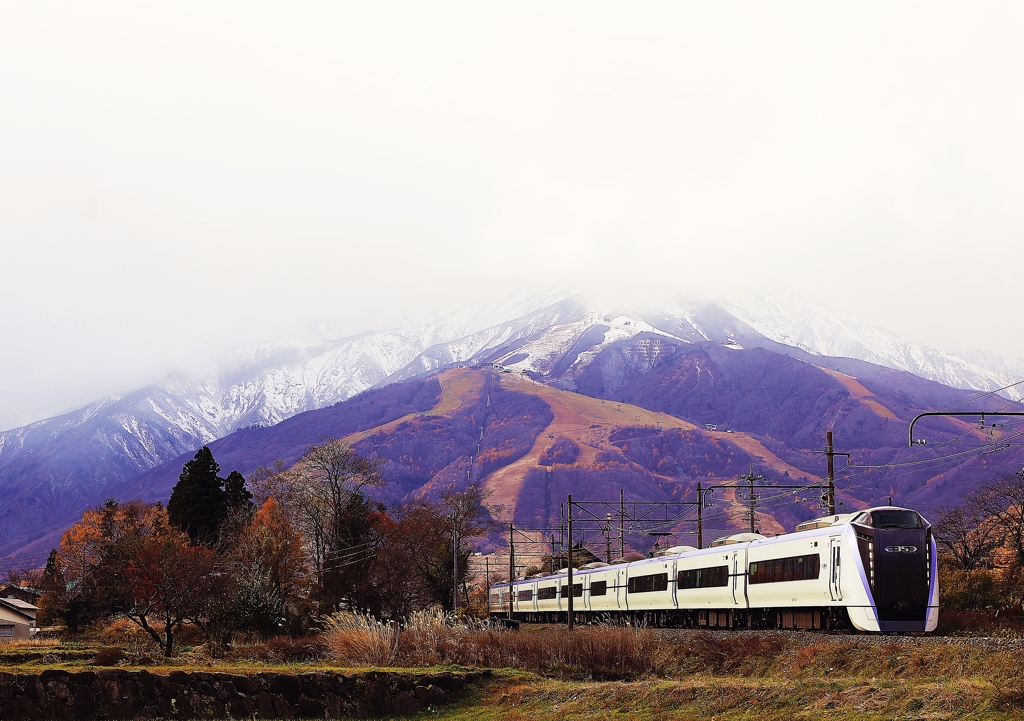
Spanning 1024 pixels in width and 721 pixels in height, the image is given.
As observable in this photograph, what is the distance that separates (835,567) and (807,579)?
2215 millimetres

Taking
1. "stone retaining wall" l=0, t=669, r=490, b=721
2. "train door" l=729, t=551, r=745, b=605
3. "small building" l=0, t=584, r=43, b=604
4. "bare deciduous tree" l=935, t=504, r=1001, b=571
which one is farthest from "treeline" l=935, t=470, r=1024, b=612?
"small building" l=0, t=584, r=43, b=604

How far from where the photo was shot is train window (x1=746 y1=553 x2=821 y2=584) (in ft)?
118

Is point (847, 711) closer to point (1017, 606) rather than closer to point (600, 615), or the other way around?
point (1017, 606)

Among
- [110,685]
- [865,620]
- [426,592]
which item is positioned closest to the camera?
[110,685]

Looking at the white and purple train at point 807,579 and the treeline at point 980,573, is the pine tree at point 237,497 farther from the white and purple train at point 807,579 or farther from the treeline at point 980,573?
the treeline at point 980,573

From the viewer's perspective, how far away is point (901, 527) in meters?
33.3

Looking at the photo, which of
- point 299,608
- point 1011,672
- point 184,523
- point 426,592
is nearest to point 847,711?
point 1011,672

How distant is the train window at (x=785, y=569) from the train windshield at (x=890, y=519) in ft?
8.97

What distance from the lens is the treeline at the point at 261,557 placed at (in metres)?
50.8

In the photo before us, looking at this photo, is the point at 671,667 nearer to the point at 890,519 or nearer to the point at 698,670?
the point at 698,670

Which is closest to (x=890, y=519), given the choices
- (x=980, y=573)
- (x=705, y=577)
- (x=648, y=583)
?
(x=705, y=577)

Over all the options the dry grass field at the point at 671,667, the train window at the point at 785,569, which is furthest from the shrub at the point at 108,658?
the train window at the point at 785,569

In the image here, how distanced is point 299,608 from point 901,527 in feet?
136

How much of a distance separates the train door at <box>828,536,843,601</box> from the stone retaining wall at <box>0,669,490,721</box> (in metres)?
14.6
